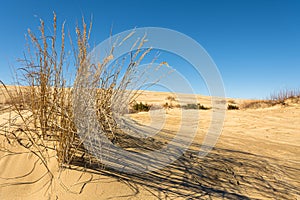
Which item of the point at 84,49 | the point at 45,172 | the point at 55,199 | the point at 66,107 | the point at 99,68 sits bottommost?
the point at 55,199

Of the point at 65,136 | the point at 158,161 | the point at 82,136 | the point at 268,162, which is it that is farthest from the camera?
the point at 268,162

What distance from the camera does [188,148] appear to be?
253cm

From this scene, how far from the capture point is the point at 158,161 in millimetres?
2010

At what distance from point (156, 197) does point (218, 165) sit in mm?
892

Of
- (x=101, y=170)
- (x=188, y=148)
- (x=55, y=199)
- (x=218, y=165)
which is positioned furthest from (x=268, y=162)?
(x=55, y=199)

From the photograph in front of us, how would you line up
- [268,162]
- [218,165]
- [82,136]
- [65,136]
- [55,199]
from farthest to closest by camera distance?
1. [268,162]
2. [218,165]
3. [82,136]
4. [65,136]
5. [55,199]

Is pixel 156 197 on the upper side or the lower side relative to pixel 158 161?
lower

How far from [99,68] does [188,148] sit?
145cm

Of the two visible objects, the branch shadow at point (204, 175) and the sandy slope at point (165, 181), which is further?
the branch shadow at point (204, 175)

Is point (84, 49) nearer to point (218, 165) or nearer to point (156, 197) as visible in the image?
point (156, 197)

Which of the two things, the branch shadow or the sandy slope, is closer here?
the sandy slope

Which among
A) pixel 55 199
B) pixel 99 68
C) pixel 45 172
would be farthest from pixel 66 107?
pixel 55 199

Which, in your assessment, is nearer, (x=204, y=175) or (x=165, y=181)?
(x=165, y=181)

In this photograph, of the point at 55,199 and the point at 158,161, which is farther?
the point at 158,161
